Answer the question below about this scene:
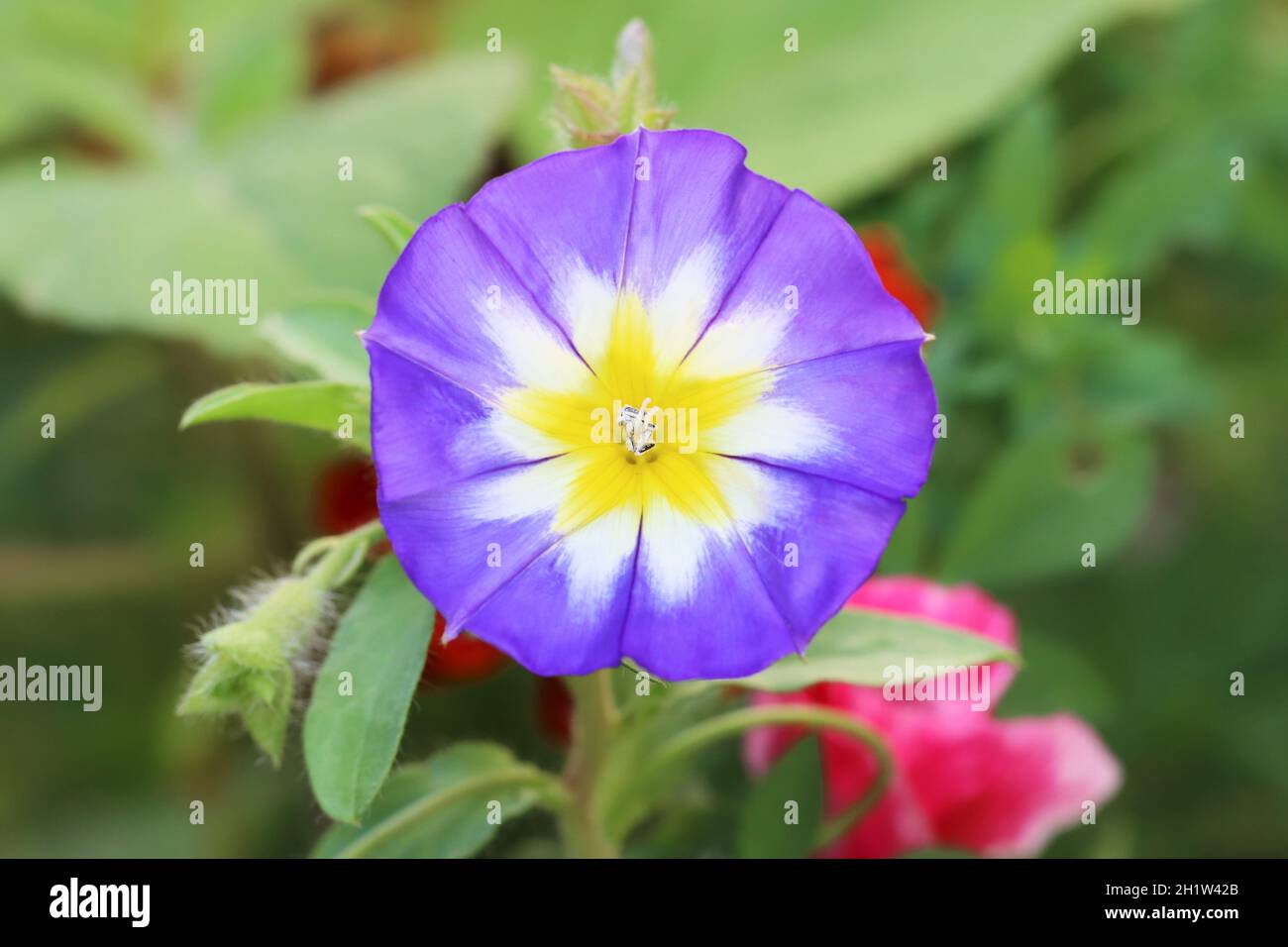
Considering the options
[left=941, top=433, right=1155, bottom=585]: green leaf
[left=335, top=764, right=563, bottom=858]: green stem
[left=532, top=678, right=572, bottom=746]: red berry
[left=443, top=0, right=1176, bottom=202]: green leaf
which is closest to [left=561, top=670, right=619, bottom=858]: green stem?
[left=335, top=764, right=563, bottom=858]: green stem

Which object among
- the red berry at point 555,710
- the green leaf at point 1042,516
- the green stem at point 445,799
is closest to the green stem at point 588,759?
the green stem at point 445,799

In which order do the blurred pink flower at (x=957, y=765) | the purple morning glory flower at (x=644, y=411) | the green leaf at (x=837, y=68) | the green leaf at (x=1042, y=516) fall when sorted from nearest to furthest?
the purple morning glory flower at (x=644, y=411)
the blurred pink flower at (x=957, y=765)
the green leaf at (x=1042, y=516)
the green leaf at (x=837, y=68)

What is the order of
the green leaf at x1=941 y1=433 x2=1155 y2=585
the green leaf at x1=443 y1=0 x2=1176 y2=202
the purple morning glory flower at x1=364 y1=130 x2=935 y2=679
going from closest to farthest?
the purple morning glory flower at x1=364 y1=130 x2=935 y2=679
the green leaf at x1=941 y1=433 x2=1155 y2=585
the green leaf at x1=443 y1=0 x2=1176 y2=202

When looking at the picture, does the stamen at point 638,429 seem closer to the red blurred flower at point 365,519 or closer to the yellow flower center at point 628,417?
the yellow flower center at point 628,417

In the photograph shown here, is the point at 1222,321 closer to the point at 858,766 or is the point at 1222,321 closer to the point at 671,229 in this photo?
the point at 858,766

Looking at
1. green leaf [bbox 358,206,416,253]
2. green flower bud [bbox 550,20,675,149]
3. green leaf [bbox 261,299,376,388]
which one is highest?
green flower bud [bbox 550,20,675,149]

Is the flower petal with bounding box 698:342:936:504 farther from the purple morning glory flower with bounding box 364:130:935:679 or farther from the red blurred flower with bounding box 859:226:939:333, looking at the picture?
the red blurred flower with bounding box 859:226:939:333
